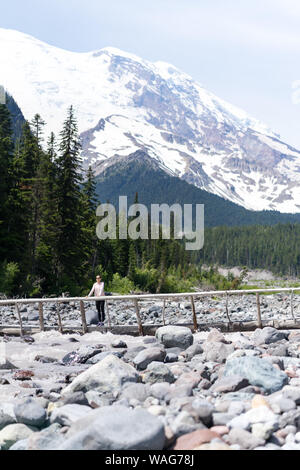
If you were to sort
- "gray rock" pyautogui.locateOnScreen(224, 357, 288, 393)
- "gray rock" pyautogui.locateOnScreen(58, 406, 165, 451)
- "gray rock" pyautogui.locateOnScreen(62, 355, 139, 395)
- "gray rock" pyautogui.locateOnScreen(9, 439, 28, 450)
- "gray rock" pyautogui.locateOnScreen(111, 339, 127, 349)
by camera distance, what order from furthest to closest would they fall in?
"gray rock" pyautogui.locateOnScreen(111, 339, 127, 349)
"gray rock" pyautogui.locateOnScreen(62, 355, 139, 395)
"gray rock" pyautogui.locateOnScreen(224, 357, 288, 393)
"gray rock" pyautogui.locateOnScreen(9, 439, 28, 450)
"gray rock" pyautogui.locateOnScreen(58, 406, 165, 451)

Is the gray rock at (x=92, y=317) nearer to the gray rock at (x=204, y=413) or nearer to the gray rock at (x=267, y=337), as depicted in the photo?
the gray rock at (x=267, y=337)

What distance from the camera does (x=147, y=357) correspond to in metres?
10.2

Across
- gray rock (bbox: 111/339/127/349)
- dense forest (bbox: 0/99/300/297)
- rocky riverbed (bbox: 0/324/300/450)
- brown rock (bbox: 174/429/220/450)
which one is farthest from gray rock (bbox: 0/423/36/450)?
dense forest (bbox: 0/99/300/297)

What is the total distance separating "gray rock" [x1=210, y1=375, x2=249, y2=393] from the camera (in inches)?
301

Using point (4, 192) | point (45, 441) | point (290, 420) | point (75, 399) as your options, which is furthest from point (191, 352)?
point (4, 192)

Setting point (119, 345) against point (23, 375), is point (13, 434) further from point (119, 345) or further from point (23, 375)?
point (119, 345)

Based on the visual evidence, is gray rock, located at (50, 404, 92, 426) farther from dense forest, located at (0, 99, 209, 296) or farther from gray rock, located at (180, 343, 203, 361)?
dense forest, located at (0, 99, 209, 296)

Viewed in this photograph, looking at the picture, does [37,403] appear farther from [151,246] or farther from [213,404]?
[151,246]

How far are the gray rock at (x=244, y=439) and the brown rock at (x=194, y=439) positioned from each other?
163 mm

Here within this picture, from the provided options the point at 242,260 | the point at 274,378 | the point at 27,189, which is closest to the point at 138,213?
the point at 27,189

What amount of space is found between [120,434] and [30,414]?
1940mm

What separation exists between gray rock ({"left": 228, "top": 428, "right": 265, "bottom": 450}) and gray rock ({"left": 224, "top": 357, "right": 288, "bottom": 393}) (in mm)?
1940

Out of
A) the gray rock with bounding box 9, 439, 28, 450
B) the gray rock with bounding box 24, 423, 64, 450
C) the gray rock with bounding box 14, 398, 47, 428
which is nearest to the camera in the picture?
the gray rock with bounding box 24, 423, 64, 450
